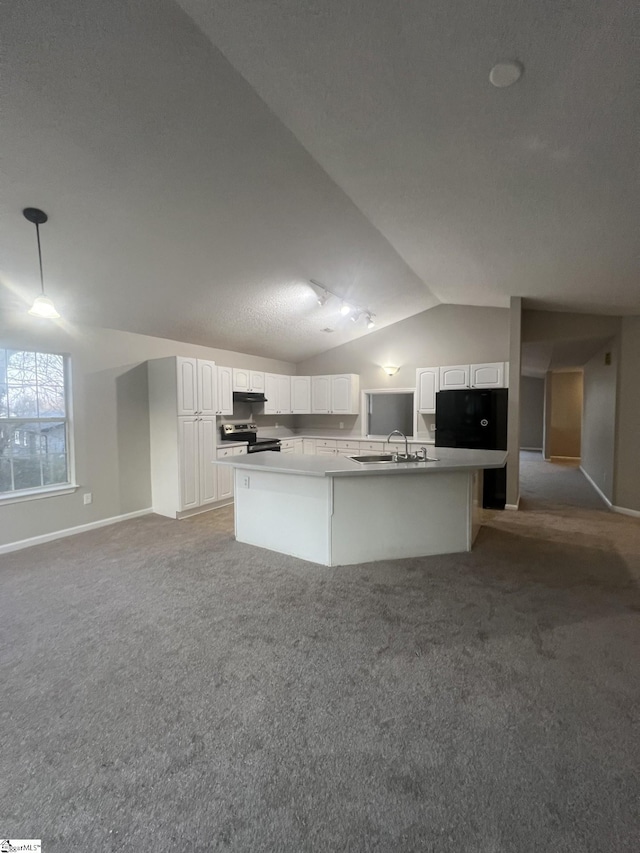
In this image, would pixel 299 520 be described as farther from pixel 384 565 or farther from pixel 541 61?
pixel 541 61

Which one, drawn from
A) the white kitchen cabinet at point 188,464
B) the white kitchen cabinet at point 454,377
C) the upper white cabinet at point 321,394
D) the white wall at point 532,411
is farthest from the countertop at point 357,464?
the white wall at point 532,411

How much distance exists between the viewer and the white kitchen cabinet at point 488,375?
5055 millimetres

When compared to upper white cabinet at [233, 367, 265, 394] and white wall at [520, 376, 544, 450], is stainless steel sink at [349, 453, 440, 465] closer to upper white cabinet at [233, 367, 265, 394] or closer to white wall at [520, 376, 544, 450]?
upper white cabinet at [233, 367, 265, 394]

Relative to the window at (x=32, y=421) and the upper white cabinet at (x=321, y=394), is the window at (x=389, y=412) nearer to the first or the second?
the upper white cabinet at (x=321, y=394)

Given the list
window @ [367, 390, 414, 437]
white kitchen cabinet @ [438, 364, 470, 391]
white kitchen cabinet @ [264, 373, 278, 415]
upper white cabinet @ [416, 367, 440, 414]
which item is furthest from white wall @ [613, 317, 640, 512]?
white kitchen cabinet @ [264, 373, 278, 415]

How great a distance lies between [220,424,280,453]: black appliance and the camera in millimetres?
5438

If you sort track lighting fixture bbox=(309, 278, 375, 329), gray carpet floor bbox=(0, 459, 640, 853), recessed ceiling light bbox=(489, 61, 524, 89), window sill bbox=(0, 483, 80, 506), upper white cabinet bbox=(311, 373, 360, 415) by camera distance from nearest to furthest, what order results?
gray carpet floor bbox=(0, 459, 640, 853), recessed ceiling light bbox=(489, 61, 524, 89), window sill bbox=(0, 483, 80, 506), track lighting fixture bbox=(309, 278, 375, 329), upper white cabinet bbox=(311, 373, 360, 415)

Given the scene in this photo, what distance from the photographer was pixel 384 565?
10.2 feet

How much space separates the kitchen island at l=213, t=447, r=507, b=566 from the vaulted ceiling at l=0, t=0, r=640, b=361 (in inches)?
76.8

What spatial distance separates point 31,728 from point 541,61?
350 centimetres

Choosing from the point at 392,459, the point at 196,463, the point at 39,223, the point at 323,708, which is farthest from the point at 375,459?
the point at 39,223

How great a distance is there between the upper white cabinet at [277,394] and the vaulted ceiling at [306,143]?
239 centimetres

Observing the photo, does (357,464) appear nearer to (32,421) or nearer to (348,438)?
(348,438)

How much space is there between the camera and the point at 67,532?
155 inches
